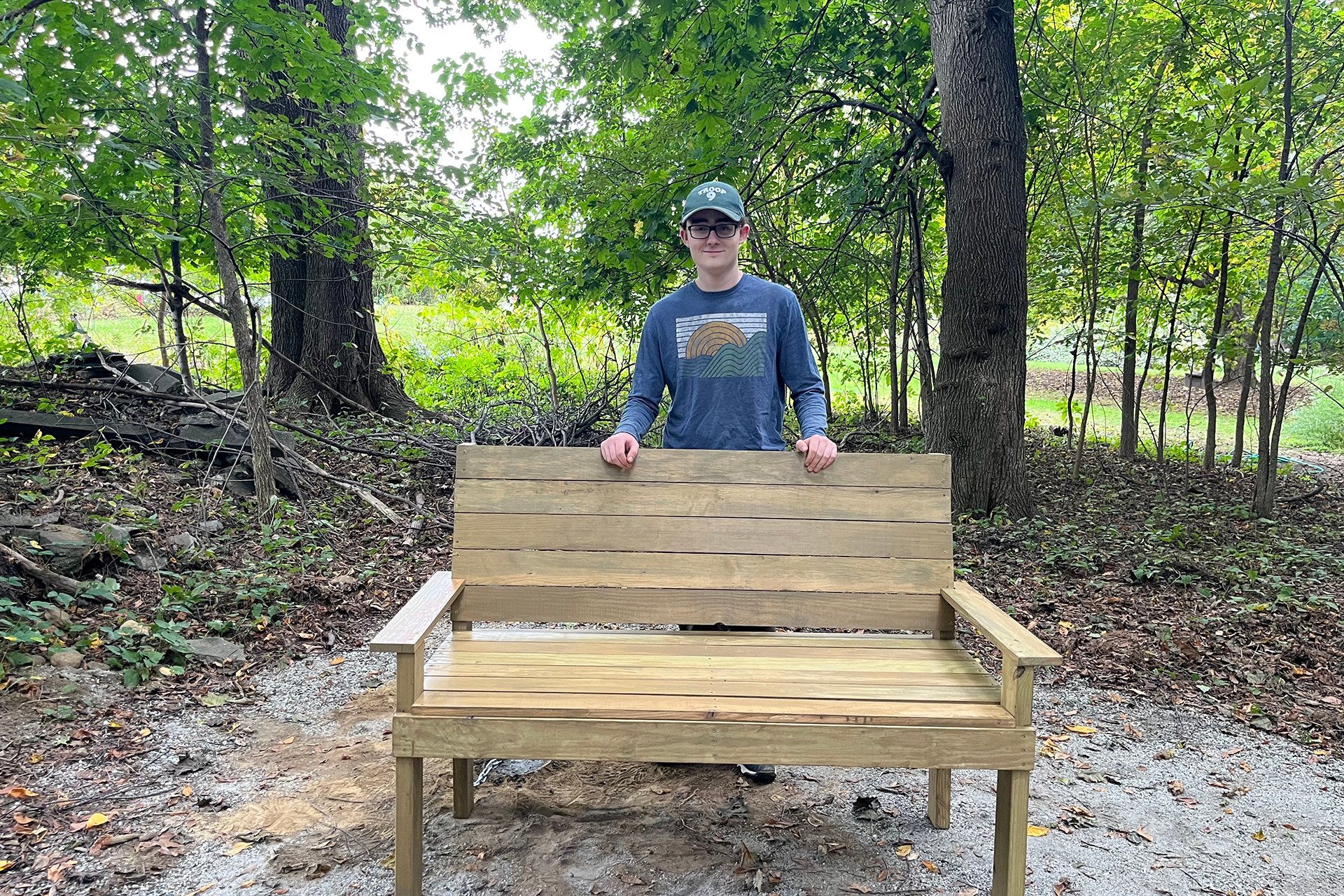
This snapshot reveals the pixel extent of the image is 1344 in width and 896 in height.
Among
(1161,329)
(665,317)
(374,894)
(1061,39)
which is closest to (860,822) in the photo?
(374,894)

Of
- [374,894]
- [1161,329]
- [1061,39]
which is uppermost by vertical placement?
[1061,39]

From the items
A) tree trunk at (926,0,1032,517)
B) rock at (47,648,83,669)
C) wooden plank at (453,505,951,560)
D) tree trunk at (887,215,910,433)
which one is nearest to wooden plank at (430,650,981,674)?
wooden plank at (453,505,951,560)

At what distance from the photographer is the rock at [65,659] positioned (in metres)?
3.43

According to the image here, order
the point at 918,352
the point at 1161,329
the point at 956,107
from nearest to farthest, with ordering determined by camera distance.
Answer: the point at 956,107, the point at 918,352, the point at 1161,329

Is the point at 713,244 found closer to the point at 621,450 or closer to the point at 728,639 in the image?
the point at 621,450

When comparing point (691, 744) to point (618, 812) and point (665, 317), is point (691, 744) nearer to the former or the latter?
point (618, 812)

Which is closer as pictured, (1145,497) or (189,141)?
(189,141)

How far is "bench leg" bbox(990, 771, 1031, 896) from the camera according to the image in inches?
78.6

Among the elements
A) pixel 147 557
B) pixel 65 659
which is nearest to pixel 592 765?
pixel 65 659

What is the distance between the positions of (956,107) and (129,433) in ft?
21.4

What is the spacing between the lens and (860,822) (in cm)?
266

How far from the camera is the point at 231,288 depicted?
5.25 meters

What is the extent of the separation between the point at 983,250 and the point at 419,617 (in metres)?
5.04

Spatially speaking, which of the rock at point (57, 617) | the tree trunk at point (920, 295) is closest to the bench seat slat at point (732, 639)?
the rock at point (57, 617)
